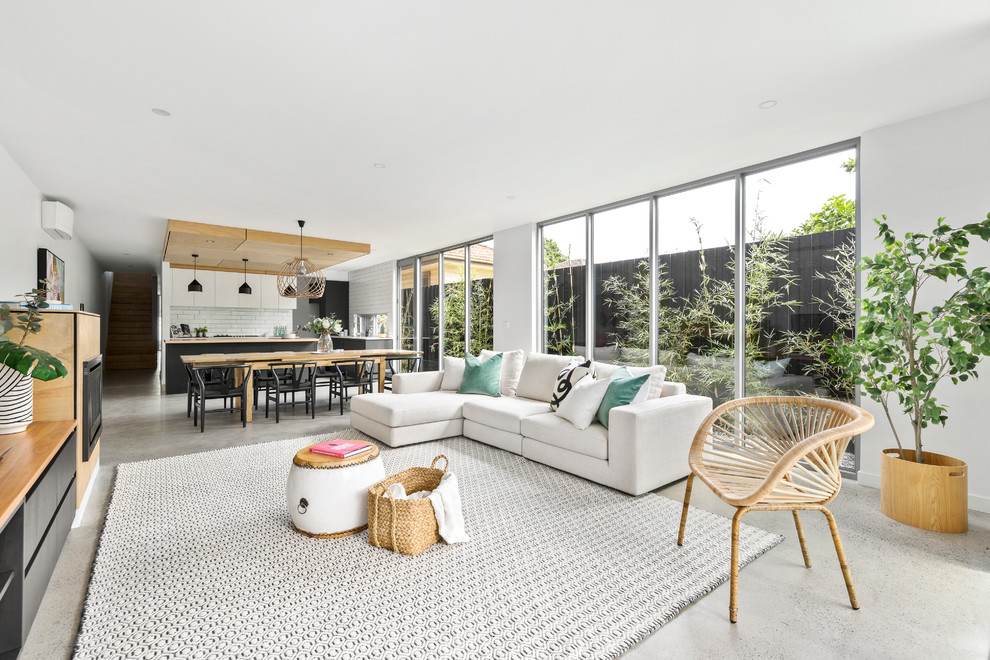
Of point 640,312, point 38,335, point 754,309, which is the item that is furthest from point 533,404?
point 38,335

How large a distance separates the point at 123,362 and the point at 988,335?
48.3 ft

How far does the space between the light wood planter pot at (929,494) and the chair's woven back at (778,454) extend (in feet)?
2.46

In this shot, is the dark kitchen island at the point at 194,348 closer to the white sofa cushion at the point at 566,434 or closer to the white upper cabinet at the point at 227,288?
the white upper cabinet at the point at 227,288

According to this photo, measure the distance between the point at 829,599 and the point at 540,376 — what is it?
9.31ft

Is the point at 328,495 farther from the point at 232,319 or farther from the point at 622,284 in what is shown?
the point at 232,319

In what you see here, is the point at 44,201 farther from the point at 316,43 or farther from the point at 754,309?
the point at 754,309

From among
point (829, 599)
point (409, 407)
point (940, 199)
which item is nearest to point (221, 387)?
point (409, 407)

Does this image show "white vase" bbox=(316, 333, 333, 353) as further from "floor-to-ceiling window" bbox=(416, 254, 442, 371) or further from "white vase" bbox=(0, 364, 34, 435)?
"white vase" bbox=(0, 364, 34, 435)

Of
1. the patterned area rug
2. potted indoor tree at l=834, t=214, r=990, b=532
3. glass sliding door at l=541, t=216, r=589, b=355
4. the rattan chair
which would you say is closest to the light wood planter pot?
potted indoor tree at l=834, t=214, r=990, b=532

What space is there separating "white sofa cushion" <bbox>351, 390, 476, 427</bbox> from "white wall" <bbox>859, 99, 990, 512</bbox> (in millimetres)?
3234

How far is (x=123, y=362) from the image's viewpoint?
38.4ft

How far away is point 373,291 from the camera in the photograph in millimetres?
10922

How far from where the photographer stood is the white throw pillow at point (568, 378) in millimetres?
3907

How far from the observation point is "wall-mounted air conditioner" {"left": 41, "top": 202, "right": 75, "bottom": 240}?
4.98m
